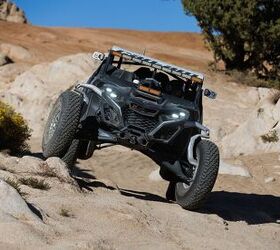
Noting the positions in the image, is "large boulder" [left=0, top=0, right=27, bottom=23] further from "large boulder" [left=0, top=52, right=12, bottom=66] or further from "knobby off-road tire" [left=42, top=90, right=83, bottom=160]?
"knobby off-road tire" [left=42, top=90, right=83, bottom=160]

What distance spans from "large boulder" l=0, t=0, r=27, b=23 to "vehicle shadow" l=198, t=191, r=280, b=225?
158ft

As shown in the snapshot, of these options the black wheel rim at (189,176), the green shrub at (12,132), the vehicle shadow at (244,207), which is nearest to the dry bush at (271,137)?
the vehicle shadow at (244,207)

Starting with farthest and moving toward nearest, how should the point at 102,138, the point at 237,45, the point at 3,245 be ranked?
the point at 237,45
the point at 102,138
the point at 3,245

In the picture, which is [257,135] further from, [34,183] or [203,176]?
[34,183]

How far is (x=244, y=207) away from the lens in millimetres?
12508

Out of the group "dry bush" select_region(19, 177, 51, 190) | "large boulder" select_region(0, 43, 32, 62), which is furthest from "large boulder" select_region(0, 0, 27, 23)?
"dry bush" select_region(19, 177, 51, 190)

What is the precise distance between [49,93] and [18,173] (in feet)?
55.7

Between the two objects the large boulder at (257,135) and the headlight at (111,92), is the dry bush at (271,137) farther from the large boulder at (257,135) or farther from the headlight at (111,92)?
the headlight at (111,92)

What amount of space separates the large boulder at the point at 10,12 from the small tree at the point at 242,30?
94.3 feet

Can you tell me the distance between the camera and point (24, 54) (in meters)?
36.7

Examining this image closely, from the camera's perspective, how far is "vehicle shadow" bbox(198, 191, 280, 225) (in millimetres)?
10922

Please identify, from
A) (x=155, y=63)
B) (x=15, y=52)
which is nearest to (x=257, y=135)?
(x=155, y=63)

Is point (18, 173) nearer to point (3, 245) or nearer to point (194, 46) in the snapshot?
point (3, 245)

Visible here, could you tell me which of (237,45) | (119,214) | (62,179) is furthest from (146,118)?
(237,45)
